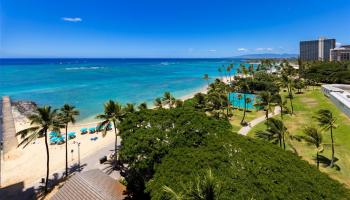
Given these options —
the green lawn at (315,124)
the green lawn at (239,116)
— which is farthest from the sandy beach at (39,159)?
the green lawn at (315,124)

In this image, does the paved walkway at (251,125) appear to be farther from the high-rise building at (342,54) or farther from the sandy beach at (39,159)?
the high-rise building at (342,54)

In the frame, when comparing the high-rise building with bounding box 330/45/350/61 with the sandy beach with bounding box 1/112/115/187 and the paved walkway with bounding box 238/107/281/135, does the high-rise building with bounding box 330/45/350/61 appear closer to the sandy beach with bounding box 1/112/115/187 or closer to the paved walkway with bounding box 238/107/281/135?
the paved walkway with bounding box 238/107/281/135

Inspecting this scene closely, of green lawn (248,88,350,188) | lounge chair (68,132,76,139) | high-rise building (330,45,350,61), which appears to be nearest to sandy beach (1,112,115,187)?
lounge chair (68,132,76,139)

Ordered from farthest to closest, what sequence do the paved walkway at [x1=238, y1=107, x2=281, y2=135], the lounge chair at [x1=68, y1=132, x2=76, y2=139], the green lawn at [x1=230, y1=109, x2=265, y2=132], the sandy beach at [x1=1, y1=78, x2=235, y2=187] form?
the green lawn at [x1=230, y1=109, x2=265, y2=132] → the lounge chair at [x1=68, y1=132, x2=76, y2=139] → the paved walkway at [x1=238, y1=107, x2=281, y2=135] → the sandy beach at [x1=1, y1=78, x2=235, y2=187]

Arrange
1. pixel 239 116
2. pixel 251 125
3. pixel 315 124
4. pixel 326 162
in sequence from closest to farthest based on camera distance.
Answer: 1. pixel 326 162
2. pixel 315 124
3. pixel 251 125
4. pixel 239 116

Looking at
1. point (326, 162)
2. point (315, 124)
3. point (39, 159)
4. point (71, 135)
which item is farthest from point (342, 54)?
point (39, 159)

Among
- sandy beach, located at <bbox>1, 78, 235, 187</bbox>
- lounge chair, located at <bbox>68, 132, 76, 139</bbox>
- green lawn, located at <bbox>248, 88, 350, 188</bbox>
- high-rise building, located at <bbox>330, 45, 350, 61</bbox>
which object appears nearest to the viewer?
green lawn, located at <bbox>248, 88, 350, 188</bbox>

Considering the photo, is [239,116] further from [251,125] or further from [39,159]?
[39,159]

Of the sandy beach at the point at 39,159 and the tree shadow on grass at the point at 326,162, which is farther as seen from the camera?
the sandy beach at the point at 39,159

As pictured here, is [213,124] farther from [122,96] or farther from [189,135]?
[122,96]
